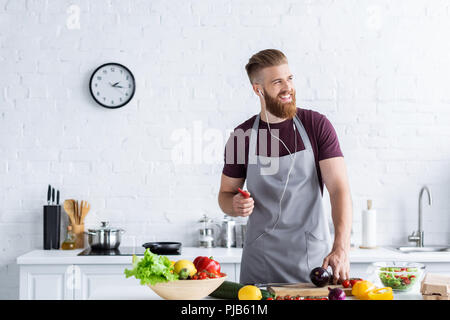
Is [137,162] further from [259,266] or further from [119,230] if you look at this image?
[259,266]

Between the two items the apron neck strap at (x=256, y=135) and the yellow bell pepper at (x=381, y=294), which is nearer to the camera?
the yellow bell pepper at (x=381, y=294)

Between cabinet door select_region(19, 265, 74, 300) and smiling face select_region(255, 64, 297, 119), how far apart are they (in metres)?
1.66

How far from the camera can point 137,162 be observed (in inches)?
148

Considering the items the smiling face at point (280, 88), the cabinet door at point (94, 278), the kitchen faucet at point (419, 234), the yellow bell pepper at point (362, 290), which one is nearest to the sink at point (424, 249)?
the kitchen faucet at point (419, 234)

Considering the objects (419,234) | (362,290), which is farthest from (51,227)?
(419,234)

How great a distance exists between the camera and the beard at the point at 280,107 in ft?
8.26

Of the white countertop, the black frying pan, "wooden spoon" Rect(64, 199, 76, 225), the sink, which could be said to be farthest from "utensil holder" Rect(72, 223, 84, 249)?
the sink

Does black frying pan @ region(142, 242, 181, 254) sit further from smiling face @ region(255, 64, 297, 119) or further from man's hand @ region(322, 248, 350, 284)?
man's hand @ region(322, 248, 350, 284)

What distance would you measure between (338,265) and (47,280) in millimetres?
1970

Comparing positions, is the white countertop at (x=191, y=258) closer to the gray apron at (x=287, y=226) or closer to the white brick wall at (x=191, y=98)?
the white brick wall at (x=191, y=98)

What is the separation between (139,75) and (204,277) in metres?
2.42

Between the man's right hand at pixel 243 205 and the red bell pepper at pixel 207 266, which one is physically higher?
the man's right hand at pixel 243 205

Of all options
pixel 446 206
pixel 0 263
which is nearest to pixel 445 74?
pixel 446 206

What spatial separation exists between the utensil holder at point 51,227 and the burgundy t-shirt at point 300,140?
148 centimetres
